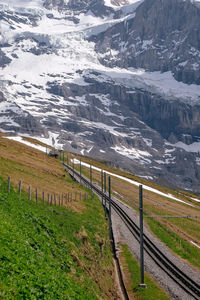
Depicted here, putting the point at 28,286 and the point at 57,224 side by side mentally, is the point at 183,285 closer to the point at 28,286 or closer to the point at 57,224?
the point at 57,224

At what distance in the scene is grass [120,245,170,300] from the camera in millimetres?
32378

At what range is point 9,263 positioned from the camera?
59.2 feet

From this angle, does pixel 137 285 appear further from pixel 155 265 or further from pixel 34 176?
pixel 34 176

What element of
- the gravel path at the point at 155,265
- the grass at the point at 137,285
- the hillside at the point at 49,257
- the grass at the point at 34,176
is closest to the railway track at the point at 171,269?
the gravel path at the point at 155,265

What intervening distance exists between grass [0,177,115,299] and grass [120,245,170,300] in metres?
1.71

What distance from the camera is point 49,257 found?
983 inches

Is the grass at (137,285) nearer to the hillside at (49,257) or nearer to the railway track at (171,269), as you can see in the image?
the hillside at (49,257)

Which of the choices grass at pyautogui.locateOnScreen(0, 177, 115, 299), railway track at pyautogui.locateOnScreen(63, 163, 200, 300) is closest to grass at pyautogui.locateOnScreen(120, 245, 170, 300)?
grass at pyautogui.locateOnScreen(0, 177, 115, 299)

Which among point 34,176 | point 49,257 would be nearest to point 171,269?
point 49,257

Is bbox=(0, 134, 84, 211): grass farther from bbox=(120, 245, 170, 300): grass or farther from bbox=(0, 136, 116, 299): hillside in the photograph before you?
bbox=(120, 245, 170, 300): grass

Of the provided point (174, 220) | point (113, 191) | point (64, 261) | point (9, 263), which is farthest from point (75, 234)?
point (113, 191)

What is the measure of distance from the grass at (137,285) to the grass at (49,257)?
5.63ft

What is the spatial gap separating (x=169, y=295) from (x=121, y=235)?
22365 millimetres

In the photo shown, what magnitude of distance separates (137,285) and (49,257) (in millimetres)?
13073
